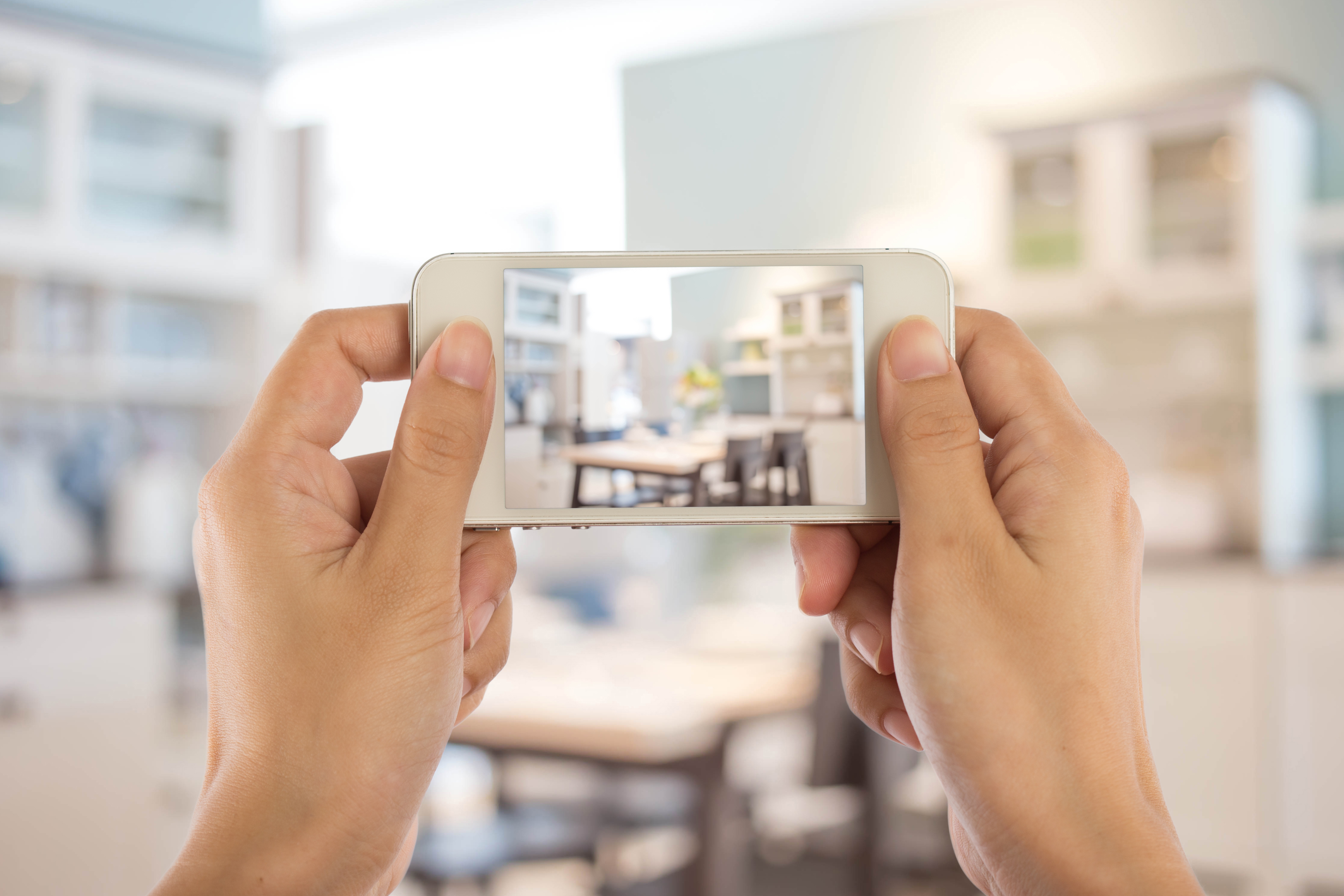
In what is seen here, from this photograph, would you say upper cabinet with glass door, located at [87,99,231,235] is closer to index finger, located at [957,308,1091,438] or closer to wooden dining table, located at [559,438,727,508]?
wooden dining table, located at [559,438,727,508]

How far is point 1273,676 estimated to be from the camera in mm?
2393

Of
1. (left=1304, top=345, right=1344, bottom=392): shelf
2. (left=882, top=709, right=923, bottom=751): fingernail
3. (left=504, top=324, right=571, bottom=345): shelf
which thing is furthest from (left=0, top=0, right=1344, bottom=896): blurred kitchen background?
(left=504, top=324, right=571, bottom=345): shelf

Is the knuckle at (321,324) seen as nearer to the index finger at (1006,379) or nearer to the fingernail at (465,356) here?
the fingernail at (465,356)

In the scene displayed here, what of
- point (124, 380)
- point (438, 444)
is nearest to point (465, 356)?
point (438, 444)

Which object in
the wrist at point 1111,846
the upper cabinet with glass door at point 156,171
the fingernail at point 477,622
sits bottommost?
the wrist at point 1111,846

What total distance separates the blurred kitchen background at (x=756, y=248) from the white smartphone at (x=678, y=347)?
1.28 metres

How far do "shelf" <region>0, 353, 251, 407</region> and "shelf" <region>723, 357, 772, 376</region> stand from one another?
2599mm

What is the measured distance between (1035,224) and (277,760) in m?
2.75

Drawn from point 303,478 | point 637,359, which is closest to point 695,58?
point 637,359

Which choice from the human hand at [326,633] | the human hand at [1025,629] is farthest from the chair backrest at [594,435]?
the human hand at [1025,629]

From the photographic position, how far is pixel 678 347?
764 mm

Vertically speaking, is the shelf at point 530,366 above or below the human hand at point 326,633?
above

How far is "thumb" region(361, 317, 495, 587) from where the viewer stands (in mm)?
563

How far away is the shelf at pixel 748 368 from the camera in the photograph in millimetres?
760
